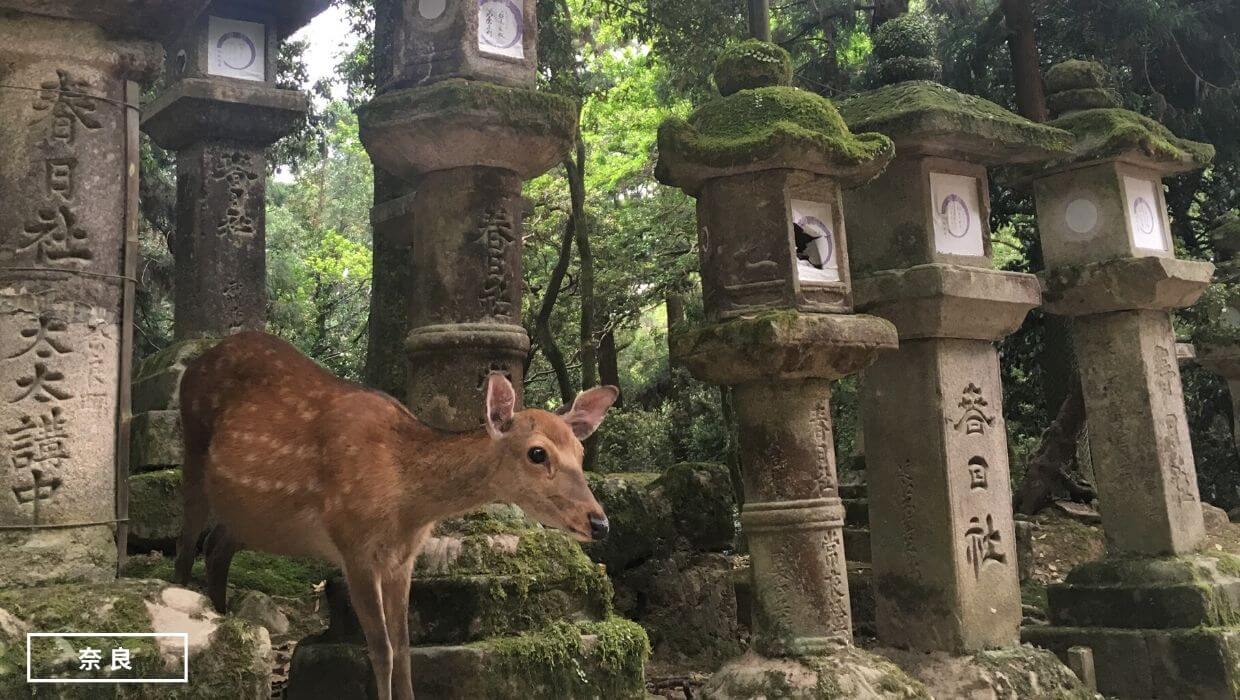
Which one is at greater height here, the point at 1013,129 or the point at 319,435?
the point at 1013,129

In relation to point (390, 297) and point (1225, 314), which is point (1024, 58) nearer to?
point (1225, 314)

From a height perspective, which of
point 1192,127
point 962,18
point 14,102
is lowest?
point 14,102

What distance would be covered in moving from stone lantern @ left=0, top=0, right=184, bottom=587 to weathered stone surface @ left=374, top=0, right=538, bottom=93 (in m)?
1.27

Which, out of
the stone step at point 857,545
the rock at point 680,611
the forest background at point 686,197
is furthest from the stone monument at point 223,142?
the stone step at point 857,545

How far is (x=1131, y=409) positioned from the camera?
292 inches

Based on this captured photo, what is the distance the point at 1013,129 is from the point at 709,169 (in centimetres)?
224

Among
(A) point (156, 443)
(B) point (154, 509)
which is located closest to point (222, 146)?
(A) point (156, 443)

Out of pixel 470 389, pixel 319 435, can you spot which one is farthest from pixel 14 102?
pixel 470 389

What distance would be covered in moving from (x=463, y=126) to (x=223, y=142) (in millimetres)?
3682

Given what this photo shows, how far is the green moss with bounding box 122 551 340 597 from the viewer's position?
6.22m

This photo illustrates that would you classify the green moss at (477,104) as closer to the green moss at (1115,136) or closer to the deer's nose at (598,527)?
the deer's nose at (598,527)

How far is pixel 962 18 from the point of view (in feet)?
41.4

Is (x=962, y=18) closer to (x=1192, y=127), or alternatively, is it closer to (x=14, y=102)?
(x=1192, y=127)

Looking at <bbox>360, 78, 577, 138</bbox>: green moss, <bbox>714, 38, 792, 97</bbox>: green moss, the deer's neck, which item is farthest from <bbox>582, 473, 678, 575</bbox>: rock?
the deer's neck
